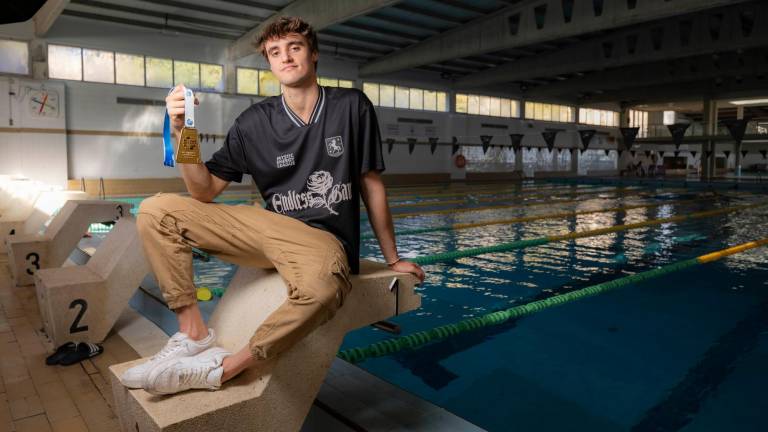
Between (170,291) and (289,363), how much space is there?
1.57ft

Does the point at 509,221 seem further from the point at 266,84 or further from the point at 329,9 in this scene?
the point at 266,84

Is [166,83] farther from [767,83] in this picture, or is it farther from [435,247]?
[767,83]

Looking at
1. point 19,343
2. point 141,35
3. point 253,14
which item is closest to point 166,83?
point 141,35

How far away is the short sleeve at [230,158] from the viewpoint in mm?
2156

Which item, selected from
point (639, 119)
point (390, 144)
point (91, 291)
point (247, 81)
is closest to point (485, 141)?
point (390, 144)

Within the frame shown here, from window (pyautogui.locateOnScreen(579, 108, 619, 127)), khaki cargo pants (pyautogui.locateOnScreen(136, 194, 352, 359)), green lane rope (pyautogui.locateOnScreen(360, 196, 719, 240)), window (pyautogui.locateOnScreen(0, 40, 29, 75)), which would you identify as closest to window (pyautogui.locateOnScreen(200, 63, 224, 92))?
window (pyautogui.locateOnScreen(0, 40, 29, 75))

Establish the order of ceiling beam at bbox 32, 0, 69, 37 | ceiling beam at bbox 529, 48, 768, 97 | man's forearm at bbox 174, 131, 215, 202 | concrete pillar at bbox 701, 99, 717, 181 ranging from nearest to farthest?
man's forearm at bbox 174, 131, 215, 202 < ceiling beam at bbox 32, 0, 69, 37 < ceiling beam at bbox 529, 48, 768, 97 < concrete pillar at bbox 701, 99, 717, 181

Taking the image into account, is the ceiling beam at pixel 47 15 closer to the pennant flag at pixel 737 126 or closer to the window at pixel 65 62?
the window at pixel 65 62

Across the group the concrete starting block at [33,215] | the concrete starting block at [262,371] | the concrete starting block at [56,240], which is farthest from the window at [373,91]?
the concrete starting block at [262,371]

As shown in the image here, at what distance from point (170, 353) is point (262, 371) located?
29 centimetres

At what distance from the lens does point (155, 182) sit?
16.5 metres

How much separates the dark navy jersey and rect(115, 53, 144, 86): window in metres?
15.6

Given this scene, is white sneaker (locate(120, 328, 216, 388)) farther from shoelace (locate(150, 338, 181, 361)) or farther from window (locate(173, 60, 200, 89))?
A: window (locate(173, 60, 200, 89))

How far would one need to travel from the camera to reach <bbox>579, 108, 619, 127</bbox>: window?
30336 millimetres
